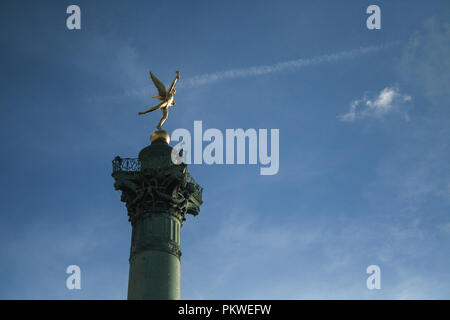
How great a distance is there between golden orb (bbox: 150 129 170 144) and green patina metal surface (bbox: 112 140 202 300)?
0.69m

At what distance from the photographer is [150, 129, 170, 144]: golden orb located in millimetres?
38531

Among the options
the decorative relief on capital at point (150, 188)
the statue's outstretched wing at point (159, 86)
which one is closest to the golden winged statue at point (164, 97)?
the statue's outstretched wing at point (159, 86)

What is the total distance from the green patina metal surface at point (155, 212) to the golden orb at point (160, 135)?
2.25ft

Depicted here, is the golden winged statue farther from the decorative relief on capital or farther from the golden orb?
the decorative relief on capital

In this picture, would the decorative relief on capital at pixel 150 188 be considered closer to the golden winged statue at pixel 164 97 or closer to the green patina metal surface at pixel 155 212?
the green patina metal surface at pixel 155 212

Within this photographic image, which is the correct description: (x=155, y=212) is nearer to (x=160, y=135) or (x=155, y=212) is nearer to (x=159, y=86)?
(x=160, y=135)

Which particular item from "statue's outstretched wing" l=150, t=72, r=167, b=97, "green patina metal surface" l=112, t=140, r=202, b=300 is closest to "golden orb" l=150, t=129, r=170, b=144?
"green patina metal surface" l=112, t=140, r=202, b=300

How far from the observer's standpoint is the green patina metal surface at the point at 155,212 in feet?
104

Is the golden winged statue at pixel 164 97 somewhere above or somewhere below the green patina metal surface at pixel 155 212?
above

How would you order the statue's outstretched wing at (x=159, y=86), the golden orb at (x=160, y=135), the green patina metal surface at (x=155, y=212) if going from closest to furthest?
the green patina metal surface at (x=155, y=212) < the golden orb at (x=160, y=135) < the statue's outstretched wing at (x=159, y=86)

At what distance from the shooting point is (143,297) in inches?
1220
